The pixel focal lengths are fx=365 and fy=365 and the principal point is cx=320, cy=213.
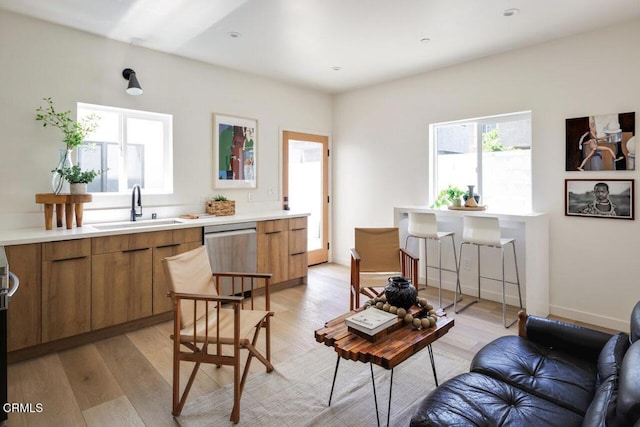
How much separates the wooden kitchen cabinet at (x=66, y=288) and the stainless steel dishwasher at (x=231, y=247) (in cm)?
A: 110

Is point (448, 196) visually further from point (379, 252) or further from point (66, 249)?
point (66, 249)

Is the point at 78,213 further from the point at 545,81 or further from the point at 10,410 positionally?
the point at 545,81

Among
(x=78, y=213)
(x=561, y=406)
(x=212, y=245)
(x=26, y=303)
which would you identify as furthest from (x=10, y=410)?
(x=561, y=406)

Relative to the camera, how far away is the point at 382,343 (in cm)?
194

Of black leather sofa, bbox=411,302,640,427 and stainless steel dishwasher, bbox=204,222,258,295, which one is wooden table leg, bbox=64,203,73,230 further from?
black leather sofa, bbox=411,302,640,427

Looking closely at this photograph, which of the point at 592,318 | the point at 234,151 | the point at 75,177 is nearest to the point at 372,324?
the point at 592,318

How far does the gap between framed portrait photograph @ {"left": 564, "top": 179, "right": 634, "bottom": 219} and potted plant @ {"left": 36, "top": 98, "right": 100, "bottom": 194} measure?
15.3ft

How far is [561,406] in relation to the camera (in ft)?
5.17

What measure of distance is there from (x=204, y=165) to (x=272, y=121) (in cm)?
122

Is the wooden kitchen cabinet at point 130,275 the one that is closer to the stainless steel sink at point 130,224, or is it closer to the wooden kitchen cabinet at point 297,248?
the stainless steel sink at point 130,224

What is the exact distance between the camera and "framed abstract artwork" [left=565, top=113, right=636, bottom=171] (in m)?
3.25

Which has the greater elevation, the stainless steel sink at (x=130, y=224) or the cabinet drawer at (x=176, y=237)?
the stainless steel sink at (x=130, y=224)

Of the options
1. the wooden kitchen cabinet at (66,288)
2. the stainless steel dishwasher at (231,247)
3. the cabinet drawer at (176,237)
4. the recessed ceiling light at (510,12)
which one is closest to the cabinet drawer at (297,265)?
the stainless steel dishwasher at (231,247)

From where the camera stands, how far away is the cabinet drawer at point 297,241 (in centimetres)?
459
